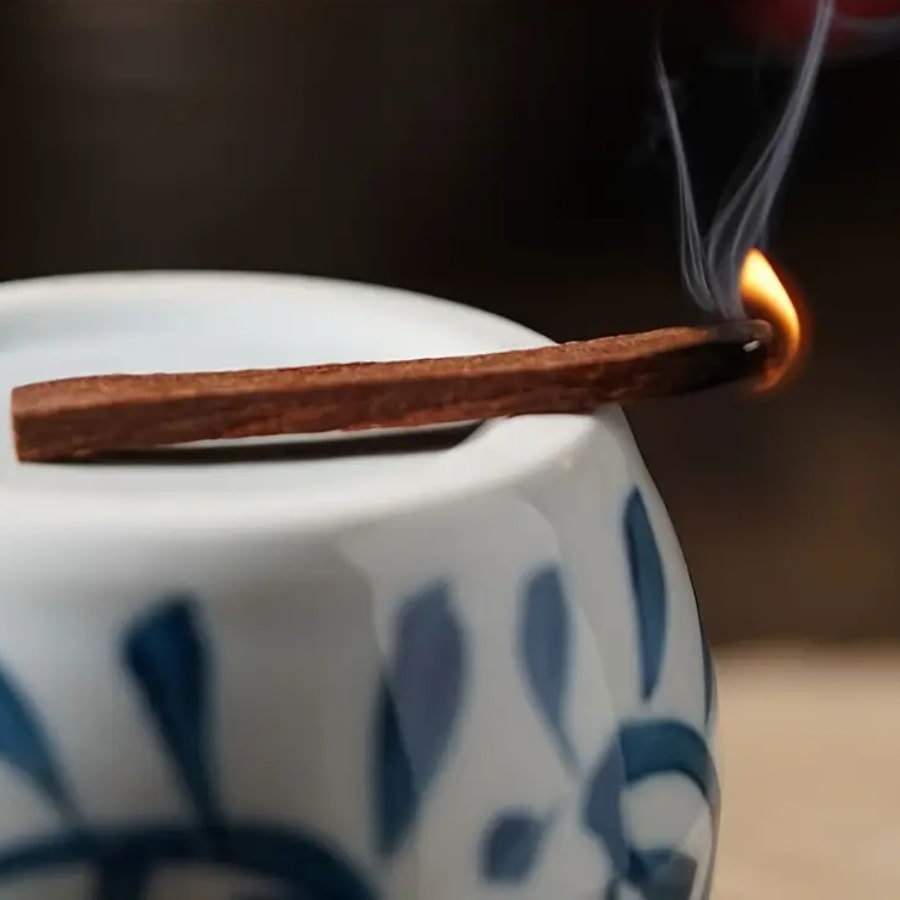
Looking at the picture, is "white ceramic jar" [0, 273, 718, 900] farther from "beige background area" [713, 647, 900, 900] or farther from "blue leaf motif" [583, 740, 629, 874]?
"beige background area" [713, 647, 900, 900]

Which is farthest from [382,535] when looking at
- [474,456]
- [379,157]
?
[379,157]

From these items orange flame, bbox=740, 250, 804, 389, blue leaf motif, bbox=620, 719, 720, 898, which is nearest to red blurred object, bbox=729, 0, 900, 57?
orange flame, bbox=740, 250, 804, 389

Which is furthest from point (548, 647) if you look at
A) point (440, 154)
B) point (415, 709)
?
point (440, 154)

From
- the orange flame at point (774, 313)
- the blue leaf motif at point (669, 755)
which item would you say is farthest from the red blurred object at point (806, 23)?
the blue leaf motif at point (669, 755)

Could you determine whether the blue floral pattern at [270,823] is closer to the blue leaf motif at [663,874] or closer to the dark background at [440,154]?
the blue leaf motif at [663,874]

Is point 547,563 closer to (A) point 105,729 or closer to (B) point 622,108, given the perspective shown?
(A) point 105,729
